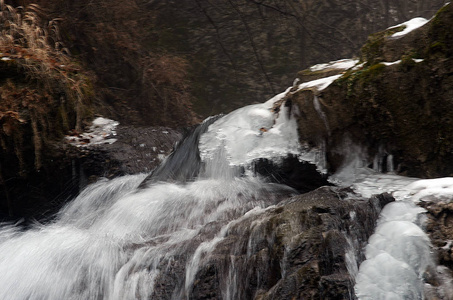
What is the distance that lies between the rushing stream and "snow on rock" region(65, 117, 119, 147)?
0.71 meters

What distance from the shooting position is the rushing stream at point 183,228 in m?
2.88

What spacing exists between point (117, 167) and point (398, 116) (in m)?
3.70

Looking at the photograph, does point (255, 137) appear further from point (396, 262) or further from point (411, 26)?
point (396, 262)

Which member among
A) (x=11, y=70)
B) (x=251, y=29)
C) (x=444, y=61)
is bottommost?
(x=444, y=61)

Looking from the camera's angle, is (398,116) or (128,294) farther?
(398,116)

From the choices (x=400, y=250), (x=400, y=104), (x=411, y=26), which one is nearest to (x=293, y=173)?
(x=400, y=104)

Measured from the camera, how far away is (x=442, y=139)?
3.82 m

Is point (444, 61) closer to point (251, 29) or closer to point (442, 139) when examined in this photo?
point (442, 139)

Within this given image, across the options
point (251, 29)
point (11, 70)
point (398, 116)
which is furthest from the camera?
point (251, 29)

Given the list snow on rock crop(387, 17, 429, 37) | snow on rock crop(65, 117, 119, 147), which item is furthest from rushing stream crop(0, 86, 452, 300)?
snow on rock crop(387, 17, 429, 37)

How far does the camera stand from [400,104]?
159 inches

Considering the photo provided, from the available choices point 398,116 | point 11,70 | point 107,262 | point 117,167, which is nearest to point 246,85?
point 117,167

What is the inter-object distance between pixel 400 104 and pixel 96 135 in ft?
13.9

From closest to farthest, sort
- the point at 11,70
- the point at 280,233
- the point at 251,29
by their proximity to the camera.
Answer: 1. the point at 280,233
2. the point at 11,70
3. the point at 251,29
